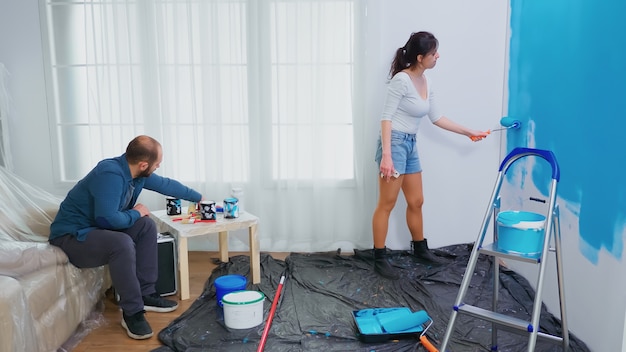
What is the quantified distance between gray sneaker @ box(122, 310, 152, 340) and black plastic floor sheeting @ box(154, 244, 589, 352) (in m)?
0.07

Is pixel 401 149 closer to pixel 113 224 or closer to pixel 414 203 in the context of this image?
pixel 414 203

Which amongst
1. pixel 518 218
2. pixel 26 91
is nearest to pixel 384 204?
pixel 518 218

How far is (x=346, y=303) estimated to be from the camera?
2.59m

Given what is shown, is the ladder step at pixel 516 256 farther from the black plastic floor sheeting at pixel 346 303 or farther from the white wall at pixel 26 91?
the white wall at pixel 26 91

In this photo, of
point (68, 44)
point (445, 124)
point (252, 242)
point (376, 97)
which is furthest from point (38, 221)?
point (445, 124)

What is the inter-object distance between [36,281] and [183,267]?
0.73 meters

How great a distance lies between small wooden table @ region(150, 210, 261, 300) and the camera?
2.60 meters

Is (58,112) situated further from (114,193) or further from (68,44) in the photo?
(114,193)

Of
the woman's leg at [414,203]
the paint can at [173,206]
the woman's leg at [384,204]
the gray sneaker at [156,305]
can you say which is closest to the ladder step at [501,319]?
the woman's leg at [384,204]

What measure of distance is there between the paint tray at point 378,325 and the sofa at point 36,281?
121 centimetres

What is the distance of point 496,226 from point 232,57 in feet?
6.41

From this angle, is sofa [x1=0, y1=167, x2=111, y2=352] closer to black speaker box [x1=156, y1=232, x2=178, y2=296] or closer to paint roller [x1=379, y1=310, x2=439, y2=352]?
black speaker box [x1=156, y1=232, x2=178, y2=296]

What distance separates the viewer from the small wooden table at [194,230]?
260 centimetres

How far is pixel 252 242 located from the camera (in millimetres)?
2795
